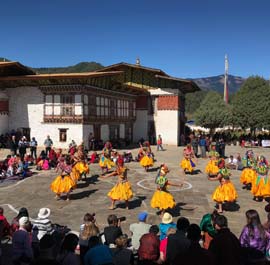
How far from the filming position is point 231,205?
1284 cm

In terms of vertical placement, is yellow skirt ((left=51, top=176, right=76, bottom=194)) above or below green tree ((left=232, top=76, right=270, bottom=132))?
below

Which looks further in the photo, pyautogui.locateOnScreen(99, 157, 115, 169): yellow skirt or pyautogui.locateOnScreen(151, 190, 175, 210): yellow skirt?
pyautogui.locateOnScreen(99, 157, 115, 169): yellow skirt

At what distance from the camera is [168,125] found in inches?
1703

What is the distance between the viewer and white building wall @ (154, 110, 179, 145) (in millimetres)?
42781

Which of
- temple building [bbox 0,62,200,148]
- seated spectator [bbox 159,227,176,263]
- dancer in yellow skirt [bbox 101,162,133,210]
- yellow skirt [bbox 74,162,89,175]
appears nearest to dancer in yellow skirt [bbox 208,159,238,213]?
dancer in yellow skirt [bbox 101,162,133,210]

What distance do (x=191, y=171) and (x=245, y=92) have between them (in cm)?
3610

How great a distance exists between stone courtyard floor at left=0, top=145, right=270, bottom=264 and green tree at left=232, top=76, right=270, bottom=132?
3058cm

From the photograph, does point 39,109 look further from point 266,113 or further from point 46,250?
point 266,113

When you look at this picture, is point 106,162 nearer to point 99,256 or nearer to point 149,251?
point 149,251

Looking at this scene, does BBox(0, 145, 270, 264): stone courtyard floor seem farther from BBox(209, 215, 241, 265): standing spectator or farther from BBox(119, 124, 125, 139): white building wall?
BBox(119, 124, 125, 139): white building wall

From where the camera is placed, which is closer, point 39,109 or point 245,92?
point 39,109

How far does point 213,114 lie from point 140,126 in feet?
57.8

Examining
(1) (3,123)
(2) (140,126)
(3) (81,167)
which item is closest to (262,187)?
(3) (81,167)

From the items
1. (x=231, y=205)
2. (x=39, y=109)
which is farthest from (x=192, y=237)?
(x=39, y=109)
